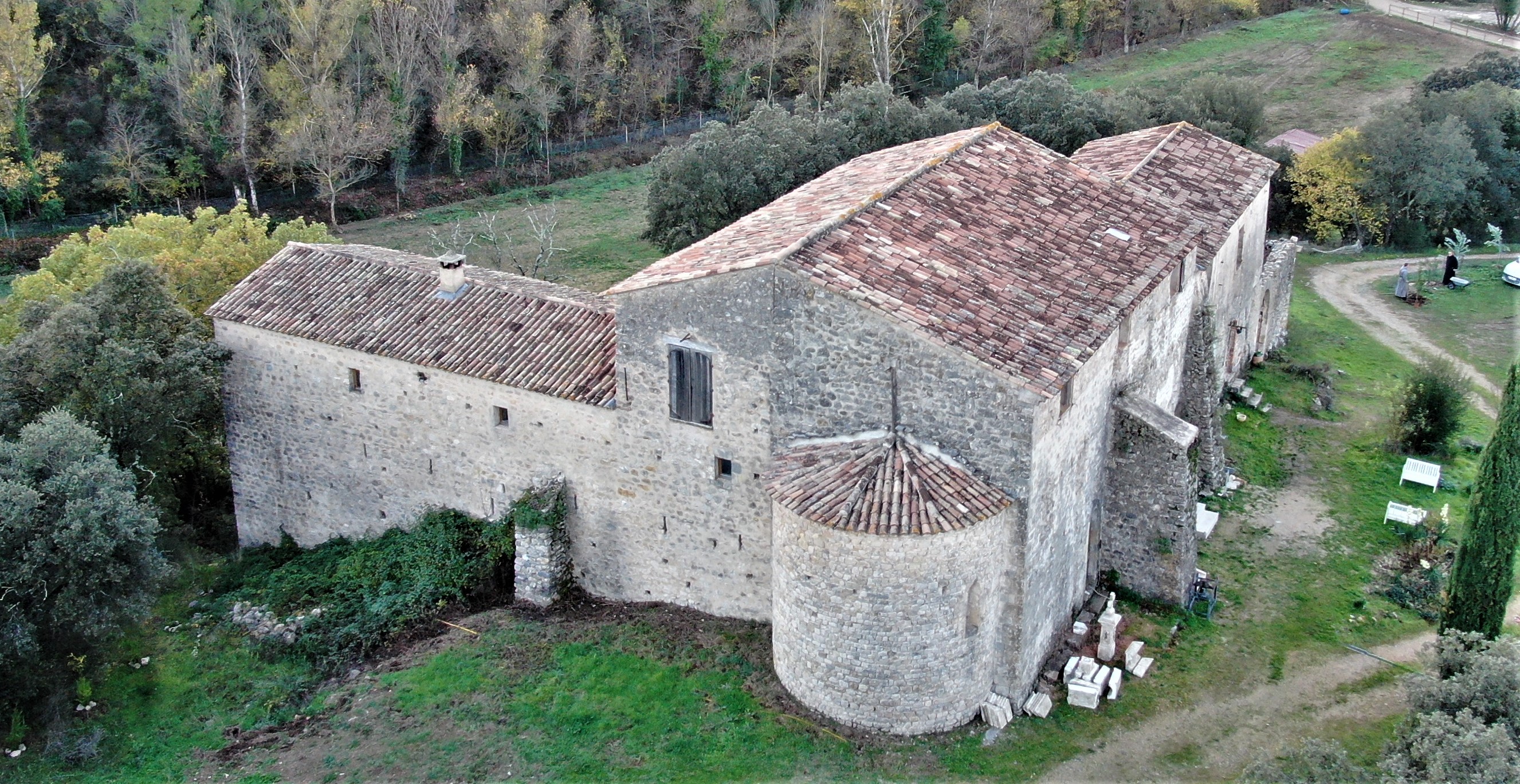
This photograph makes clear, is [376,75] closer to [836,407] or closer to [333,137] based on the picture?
[333,137]

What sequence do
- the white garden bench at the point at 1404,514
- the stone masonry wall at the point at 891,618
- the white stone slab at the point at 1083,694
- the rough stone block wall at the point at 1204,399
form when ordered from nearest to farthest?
1. the stone masonry wall at the point at 891,618
2. the white stone slab at the point at 1083,694
3. the white garden bench at the point at 1404,514
4. the rough stone block wall at the point at 1204,399

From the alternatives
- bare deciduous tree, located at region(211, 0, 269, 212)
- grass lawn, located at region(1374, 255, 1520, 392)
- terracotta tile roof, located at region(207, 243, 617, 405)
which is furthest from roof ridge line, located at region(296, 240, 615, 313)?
bare deciduous tree, located at region(211, 0, 269, 212)

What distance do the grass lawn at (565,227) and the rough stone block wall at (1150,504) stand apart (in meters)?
29.8

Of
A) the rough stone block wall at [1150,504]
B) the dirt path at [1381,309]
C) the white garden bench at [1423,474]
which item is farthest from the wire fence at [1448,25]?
the rough stone block wall at [1150,504]

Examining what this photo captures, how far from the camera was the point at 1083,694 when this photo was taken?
2423 centimetres

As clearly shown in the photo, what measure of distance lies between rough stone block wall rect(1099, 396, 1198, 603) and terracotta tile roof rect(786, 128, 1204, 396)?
8.90 feet

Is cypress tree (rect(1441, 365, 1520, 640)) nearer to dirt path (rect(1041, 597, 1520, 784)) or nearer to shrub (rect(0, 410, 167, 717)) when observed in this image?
dirt path (rect(1041, 597, 1520, 784))

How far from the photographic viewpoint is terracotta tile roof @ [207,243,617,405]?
88.6 ft

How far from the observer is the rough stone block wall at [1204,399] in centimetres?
3145

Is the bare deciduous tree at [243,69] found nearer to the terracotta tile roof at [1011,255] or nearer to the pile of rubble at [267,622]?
the pile of rubble at [267,622]

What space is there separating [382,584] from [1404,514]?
2279cm

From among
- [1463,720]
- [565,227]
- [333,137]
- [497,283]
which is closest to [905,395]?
[1463,720]

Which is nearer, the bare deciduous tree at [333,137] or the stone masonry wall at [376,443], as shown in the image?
the stone masonry wall at [376,443]

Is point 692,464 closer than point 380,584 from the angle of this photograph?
Yes
